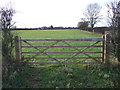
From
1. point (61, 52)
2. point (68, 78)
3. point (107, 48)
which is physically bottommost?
point (68, 78)

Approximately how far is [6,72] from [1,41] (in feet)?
5.60

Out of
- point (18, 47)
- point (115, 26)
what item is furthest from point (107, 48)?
point (18, 47)

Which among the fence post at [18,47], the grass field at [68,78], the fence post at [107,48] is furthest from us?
the fence post at [18,47]

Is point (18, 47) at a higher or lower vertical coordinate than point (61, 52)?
higher

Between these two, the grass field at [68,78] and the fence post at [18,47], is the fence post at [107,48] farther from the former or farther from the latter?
the fence post at [18,47]

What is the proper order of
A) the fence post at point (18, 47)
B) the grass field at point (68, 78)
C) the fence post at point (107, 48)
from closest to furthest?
the grass field at point (68, 78)
the fence post at point (107, 48)
the fence post at point (18, 47)

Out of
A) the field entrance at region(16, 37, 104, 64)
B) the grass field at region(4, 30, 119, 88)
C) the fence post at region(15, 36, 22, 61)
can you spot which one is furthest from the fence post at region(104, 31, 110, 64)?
the fence post at region(15, 36, 22, 61)

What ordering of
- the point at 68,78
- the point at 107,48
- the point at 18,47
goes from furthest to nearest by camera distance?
the point at 18,47 < the point at 107,48 < the point at 68,78

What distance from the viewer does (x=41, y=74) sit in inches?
207

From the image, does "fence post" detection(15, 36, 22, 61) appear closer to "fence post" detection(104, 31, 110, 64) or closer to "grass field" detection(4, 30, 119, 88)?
"grass field" detection(4, 30, 119, 88)

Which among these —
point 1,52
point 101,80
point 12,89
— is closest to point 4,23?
point 1,52

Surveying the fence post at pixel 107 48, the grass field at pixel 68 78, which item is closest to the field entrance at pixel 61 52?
the fence post at pixel 107 48

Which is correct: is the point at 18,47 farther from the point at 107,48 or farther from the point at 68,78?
the point at 107,48

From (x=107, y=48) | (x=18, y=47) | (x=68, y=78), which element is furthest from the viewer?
(x=18, y=47)
